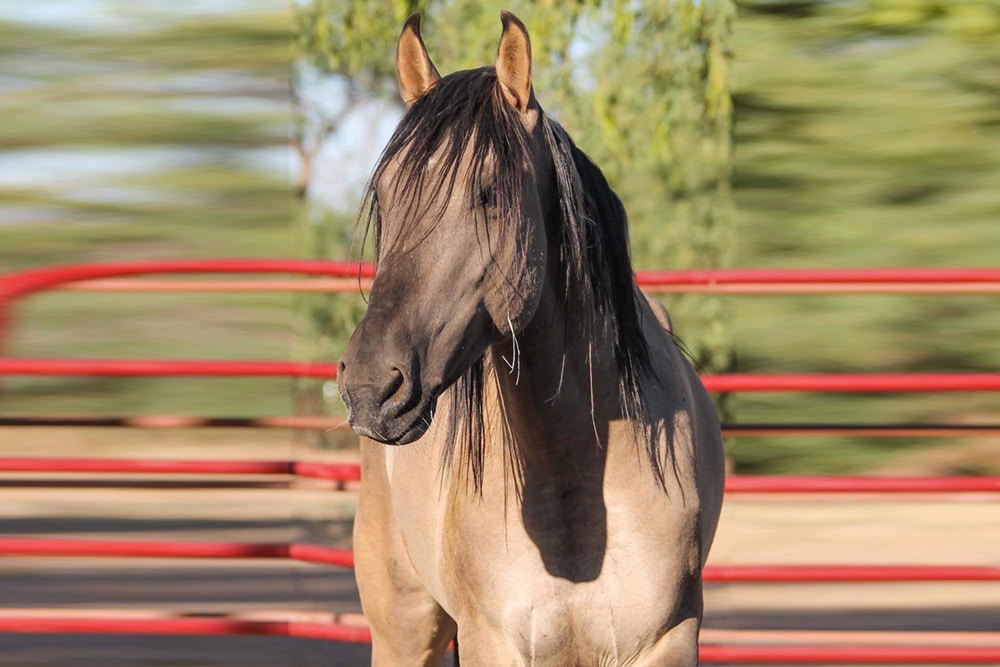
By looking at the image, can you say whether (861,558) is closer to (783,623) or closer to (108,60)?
(783,623)

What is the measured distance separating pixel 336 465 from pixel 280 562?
252 cm

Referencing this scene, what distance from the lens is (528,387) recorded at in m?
2.17

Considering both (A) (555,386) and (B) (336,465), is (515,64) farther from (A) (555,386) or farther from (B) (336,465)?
(B) (336,465)

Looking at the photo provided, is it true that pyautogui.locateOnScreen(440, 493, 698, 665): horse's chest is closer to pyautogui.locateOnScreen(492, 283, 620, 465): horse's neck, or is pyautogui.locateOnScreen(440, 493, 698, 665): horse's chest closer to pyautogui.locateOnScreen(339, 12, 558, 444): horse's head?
pyautogui.locateOnScreen(492, 283, 620, 465): horse's neck

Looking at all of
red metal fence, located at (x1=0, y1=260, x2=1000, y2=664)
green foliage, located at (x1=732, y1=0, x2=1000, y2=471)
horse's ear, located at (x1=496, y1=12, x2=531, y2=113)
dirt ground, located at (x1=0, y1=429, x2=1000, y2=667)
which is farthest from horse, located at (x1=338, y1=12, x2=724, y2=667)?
green foliage, located at (x1=732, y1=0, x2=1000, y2=471)

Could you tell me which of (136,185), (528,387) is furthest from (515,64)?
(136,185)

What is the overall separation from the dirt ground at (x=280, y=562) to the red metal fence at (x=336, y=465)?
22 cm

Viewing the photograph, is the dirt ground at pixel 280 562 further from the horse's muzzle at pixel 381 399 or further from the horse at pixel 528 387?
the horse's muzzle at pixel 381 399

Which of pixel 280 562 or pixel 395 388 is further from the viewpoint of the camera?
pixel 280 562

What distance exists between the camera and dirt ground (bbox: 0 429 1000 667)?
15.4 feet

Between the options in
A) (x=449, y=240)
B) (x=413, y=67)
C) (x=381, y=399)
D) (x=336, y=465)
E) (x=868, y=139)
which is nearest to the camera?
(x=381, y=399)

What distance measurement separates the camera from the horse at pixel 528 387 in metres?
1.88

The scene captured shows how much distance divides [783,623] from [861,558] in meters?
1.59

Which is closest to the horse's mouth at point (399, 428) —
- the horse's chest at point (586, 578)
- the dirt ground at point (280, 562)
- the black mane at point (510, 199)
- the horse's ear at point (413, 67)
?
the black mane at point (510, 199)
